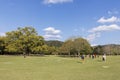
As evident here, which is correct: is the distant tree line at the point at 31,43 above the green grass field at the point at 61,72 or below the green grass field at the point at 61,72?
above

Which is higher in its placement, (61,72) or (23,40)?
(23,40)

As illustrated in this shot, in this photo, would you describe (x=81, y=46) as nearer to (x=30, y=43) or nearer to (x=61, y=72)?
(x=30, y=43)

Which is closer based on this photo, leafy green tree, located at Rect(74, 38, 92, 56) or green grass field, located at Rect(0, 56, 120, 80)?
green grass field, located at Rect(0, 56, 120, 80)

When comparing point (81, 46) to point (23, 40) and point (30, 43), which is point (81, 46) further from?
point (23, 40)

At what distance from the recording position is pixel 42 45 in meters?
117

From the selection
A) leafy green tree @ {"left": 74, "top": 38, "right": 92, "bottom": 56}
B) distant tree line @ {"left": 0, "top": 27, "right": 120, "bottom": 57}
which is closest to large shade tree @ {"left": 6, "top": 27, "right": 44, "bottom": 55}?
distant tree line @ {"left": 0, "top": 27, "right": 120, "bottom": 57}

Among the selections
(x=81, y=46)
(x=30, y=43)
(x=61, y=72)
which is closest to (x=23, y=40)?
(x=30, y=43)

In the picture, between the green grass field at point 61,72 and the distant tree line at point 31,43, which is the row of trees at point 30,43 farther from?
the green grass field at point 61,72

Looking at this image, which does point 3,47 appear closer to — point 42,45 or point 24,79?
point 42,45

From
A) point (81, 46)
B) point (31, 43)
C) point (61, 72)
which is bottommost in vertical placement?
point (61, 72)

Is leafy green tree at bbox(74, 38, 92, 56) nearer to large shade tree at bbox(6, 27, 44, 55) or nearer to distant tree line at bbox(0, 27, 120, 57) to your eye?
distant tree line at bbox(0, 27, 120, 57)

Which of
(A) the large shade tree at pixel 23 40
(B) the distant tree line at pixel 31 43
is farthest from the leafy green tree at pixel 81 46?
(A) the large shade tree at pixel 23 40

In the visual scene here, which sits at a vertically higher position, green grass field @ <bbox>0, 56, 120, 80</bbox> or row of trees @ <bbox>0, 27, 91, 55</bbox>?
row of trees @ <bbox>0, 27, 91, 55</bbox>

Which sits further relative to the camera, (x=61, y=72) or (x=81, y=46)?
(x=81, y=46)
